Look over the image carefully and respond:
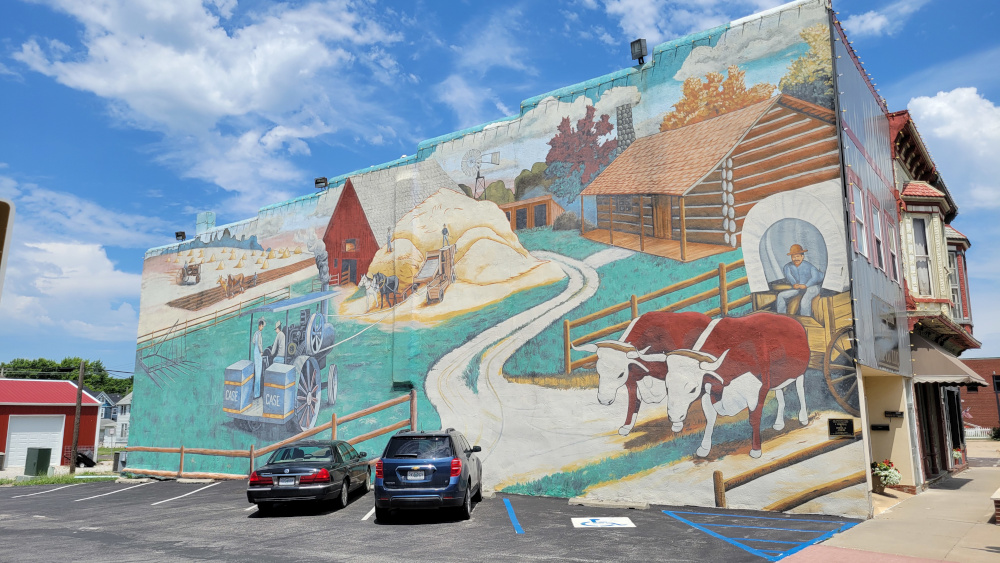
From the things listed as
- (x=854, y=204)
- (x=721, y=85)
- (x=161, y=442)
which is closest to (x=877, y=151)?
(x=854, y=204)

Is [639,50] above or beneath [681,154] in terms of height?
above

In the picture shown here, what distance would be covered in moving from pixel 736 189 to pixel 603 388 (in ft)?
18.0

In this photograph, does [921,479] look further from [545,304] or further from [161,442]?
[161,442]

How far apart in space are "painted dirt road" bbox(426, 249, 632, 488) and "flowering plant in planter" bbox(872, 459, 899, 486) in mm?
6216

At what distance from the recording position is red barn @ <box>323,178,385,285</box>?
21859 millimetres

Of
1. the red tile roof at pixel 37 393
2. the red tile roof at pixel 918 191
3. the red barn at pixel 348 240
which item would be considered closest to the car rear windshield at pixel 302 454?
the red barn at pixel 348 240

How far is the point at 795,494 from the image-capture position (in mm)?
13398

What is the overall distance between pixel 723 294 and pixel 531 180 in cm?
618

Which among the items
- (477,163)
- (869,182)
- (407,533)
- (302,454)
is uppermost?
(477,163)

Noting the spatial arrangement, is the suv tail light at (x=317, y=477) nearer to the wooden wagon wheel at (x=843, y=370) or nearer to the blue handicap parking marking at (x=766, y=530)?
the blue handicap parking marking at (x=766, y=530)

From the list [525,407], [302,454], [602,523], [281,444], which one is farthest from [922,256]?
[281,444]

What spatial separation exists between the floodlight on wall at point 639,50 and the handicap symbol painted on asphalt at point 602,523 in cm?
1082

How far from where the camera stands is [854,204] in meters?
14.6

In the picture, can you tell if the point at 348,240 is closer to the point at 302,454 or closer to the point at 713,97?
the point at 302,454
